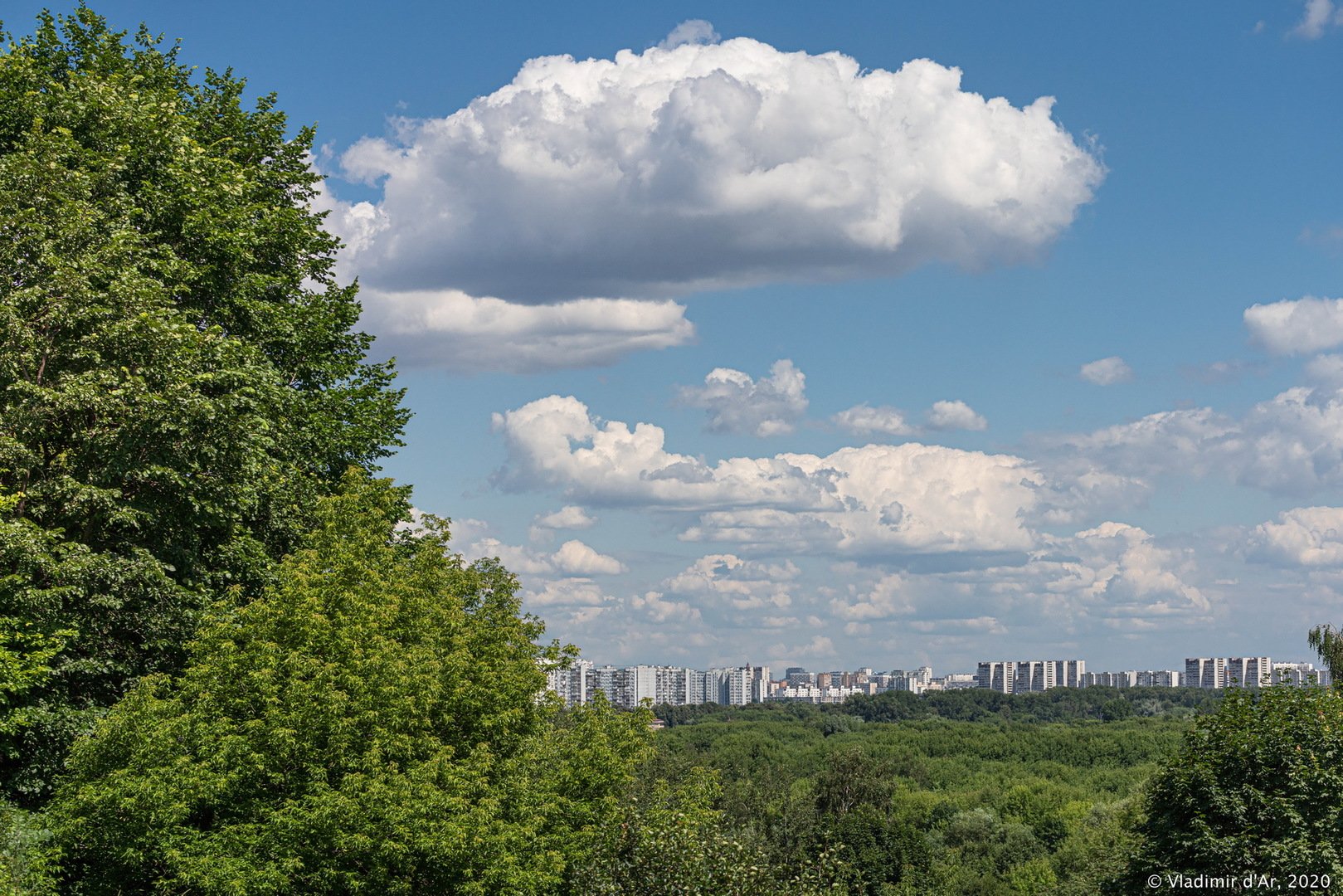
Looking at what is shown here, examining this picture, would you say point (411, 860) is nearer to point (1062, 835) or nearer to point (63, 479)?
point (63, 479)

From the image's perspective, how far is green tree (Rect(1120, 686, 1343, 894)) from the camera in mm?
29844

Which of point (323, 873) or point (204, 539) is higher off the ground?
point (204, 539)

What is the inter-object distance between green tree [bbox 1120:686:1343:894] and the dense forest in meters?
0.09

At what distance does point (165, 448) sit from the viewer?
27406mm

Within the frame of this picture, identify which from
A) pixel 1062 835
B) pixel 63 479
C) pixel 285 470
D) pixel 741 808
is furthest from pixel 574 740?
pixel 1062 835

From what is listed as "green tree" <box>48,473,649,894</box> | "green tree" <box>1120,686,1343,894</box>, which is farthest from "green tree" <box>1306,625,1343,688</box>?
"green tree" <box>48,473,649,894</box>

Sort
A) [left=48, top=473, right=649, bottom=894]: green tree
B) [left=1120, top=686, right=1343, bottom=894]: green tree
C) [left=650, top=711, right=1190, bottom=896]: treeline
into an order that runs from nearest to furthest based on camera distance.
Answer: [left=48, top=473, right=649, bottom=894]: green tree → [left=1120, top=686, right=1343, bottom=894]: green tree → [left=650, top=711, right=1190, bottom=896]: treeline

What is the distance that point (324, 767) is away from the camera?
993 inches

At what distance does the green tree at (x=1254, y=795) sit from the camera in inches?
1175

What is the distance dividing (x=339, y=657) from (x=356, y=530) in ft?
13.1

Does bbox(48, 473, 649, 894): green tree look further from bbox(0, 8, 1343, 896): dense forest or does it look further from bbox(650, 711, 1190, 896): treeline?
bbox(650, 711, 1190, 896): treeline

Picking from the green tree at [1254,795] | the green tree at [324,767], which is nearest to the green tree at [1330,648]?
the green tree at [1254,795]

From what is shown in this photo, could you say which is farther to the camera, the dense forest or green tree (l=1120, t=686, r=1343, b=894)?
green tree (l=1120, t=686, r=1343, b=894)

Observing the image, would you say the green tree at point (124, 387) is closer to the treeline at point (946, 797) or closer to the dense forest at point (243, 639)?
the dense forest at point (243, 639)
